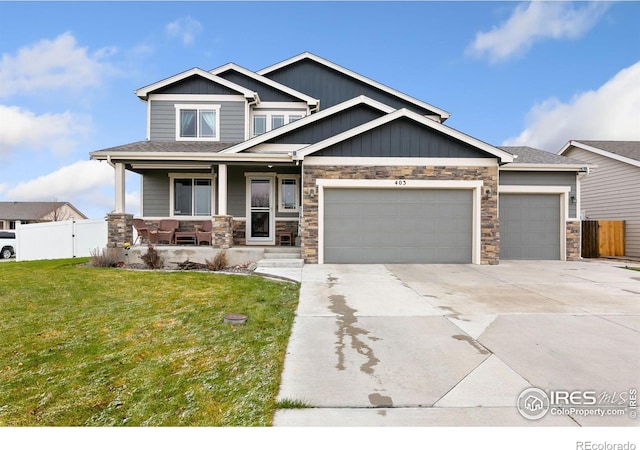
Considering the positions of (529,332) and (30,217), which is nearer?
(529,332)

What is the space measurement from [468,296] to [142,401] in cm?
593

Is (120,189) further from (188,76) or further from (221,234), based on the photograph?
(188,76)

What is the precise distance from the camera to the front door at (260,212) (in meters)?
13.6

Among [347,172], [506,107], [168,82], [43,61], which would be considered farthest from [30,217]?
[506,107]

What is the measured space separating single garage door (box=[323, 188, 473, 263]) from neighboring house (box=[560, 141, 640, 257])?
7240 millimetres

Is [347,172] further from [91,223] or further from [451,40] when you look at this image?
[91,223]

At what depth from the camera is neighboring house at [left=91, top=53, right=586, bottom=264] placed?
11008 mm

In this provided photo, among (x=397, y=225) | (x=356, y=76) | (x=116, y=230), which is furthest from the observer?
(x=356, y=76)

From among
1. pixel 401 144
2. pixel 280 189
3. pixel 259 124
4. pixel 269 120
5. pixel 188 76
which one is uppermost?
pixel 188 76

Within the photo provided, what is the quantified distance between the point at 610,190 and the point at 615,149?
1.99 m

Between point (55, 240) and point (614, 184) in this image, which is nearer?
point (614, 184)

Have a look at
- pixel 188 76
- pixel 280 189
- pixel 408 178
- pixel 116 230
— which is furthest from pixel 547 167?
pixel 116 230

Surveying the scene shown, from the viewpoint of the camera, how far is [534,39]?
12.4m

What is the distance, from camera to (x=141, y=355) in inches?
153
